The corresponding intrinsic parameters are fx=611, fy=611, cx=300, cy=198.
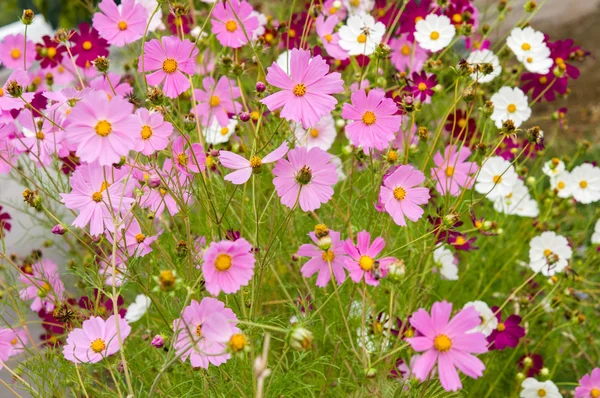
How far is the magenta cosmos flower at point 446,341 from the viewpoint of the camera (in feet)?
1.92

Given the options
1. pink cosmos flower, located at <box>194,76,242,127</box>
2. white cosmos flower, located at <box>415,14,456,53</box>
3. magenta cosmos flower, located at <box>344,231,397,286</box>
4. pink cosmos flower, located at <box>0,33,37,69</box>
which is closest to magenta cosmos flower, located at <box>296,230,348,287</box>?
magenta cosmos flower, located at <box>344,231,397,286</box>

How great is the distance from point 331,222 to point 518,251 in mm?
484

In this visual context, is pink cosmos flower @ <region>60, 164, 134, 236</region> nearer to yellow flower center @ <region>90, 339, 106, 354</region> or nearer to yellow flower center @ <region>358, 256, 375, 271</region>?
yellow flower center @ <region>90, 339, 106, 354</region>

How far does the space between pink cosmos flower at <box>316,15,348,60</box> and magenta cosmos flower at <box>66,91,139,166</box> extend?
0.63 metres

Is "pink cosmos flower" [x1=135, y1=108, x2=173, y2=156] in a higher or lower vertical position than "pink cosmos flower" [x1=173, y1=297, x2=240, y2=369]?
higher

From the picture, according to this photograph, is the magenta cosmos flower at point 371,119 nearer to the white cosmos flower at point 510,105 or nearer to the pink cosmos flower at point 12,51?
the white cosmos flower at point 510,105

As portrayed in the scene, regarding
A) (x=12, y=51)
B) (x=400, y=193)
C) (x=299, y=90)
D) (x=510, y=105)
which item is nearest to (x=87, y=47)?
(x=12, y=51)

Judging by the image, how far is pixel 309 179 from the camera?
27.3 inches

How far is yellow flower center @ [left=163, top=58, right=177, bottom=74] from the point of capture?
0.79 meters

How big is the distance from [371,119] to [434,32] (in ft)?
1.39

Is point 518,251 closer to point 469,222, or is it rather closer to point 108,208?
point 469,222

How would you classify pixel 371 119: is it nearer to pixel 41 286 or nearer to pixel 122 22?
pixel 122 22

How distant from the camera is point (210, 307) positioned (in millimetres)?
662

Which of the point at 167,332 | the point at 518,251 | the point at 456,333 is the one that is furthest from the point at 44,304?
the point at 518,251
